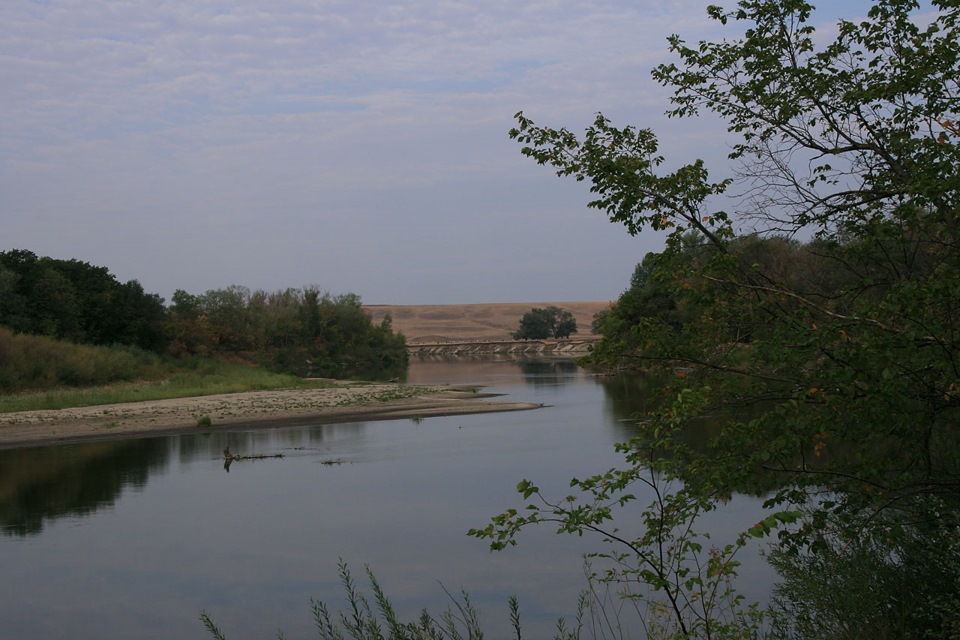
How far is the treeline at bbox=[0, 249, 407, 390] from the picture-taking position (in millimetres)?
45375

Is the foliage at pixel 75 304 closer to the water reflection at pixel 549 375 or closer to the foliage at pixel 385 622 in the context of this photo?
the water reflection at pixel 549 375

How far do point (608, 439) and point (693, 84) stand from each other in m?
18.0

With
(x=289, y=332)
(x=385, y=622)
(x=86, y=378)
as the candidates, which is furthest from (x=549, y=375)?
(x=385, y=622)

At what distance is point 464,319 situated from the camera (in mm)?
180000

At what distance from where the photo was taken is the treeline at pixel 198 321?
149ft

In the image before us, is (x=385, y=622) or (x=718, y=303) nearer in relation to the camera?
(x=718, y=303)

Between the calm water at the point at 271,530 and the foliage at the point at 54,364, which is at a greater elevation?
the foliage at the point at 54,364

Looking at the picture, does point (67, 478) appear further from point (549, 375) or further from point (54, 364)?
point (549, 375)

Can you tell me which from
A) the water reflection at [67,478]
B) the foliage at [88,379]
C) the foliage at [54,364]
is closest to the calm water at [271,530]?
the water reflection at [67,478]

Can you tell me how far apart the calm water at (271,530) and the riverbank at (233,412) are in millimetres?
2261

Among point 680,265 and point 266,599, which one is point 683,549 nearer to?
point 680,265

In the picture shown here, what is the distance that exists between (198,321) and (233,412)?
30.9m

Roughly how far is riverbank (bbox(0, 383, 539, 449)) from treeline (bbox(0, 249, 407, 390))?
803 centimetres

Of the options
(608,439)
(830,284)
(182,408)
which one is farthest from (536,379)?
(830,284)
